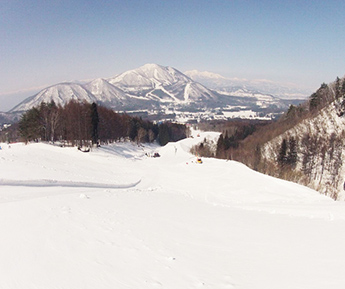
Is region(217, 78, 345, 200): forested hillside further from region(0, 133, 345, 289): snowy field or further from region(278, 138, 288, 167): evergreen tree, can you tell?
region(0, 133, 345, 289): snowy field

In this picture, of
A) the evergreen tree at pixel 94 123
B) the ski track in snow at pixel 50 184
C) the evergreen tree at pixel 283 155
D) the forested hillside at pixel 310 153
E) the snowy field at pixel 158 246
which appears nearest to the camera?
the snowy field at pixel 158 246

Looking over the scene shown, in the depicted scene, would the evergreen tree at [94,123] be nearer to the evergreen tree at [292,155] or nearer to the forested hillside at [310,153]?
the forested hillside at [310,153]

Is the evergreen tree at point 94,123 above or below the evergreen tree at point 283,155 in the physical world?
above

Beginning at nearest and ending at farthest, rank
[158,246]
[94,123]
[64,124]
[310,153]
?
[158,246] → [94,123] → [310,153] → [64,124]

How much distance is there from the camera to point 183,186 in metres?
24.4

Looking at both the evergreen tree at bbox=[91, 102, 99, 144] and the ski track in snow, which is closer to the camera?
the ski track in snow

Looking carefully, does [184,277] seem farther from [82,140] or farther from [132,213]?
[82,140]

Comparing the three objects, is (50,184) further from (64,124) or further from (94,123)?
(64,124)

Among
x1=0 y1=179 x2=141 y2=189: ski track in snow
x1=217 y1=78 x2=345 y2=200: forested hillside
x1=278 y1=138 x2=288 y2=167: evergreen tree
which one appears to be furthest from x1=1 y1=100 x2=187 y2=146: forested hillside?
x1=278 y1=138 x2=288 y2=167: evergreen tree

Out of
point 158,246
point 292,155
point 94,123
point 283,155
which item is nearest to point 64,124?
point 94,123

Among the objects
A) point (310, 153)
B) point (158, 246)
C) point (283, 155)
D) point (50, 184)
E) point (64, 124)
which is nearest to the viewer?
point (158, 246)

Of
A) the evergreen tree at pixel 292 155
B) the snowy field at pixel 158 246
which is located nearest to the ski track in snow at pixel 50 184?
the snowy field at pixel 158 246

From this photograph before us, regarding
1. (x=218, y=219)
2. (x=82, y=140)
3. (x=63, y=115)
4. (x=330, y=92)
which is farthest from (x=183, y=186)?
(x=330, y=92)

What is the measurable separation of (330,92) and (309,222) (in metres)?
77.7
